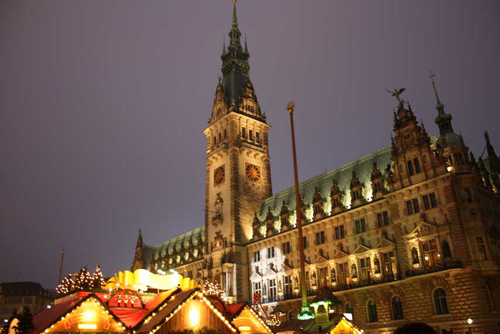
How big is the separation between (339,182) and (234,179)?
1897cm

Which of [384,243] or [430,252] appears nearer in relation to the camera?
[430,252]

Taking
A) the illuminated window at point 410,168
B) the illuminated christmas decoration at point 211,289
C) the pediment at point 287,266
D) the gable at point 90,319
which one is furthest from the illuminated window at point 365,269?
the gable at point 90,319

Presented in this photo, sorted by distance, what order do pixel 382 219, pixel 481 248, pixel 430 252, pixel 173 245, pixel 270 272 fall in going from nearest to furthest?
1. pixel 481 248
2. pixel 430 252
3. pixel 382 219
4. pixel 270 272
5. pixel 173 245

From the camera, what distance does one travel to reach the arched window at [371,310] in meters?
46.2

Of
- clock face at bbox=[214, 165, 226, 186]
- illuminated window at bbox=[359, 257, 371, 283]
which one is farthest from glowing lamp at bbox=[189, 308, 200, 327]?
clock face at bbox=[214, 165, 226, 186]

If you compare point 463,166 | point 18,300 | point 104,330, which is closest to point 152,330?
point 104,330

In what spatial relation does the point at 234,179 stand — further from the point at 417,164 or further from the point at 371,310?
the point at 417,164

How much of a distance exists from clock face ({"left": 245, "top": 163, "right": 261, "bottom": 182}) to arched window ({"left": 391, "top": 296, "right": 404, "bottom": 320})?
3479 cm

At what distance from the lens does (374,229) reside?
4891 cm

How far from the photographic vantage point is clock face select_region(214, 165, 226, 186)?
73.5m

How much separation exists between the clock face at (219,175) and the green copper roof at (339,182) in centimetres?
885

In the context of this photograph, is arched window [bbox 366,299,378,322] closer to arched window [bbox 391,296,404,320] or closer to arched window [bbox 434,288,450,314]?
arched window [bbox 391,296,404,320]

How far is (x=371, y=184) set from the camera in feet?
171

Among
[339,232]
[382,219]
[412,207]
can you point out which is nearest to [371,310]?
[382,219]
